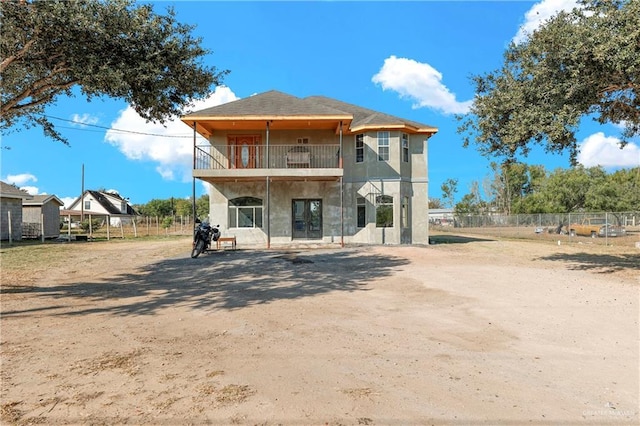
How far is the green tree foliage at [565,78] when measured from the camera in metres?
9.80

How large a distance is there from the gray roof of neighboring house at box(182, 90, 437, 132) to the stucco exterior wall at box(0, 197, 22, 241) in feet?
58.5

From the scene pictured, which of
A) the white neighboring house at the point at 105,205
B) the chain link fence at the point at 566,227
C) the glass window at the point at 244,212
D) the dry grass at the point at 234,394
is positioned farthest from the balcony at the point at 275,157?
the white neighboring house at the point at 105,205

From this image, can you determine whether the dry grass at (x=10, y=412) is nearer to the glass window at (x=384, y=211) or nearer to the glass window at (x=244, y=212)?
the glass window at (x=244, y=212)

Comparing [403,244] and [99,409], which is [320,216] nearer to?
[403,244]

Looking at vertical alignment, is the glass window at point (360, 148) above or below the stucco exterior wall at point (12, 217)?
above

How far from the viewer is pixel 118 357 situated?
15.4 ft

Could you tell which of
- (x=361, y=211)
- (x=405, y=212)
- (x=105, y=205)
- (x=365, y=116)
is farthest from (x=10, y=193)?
(x=105, y=205)

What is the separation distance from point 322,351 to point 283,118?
15.6 metres

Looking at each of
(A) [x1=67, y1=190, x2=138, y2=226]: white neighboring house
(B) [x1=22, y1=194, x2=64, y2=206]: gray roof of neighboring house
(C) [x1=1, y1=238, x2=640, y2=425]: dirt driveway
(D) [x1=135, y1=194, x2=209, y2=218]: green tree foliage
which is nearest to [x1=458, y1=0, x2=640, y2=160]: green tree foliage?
(C) [x1=1, y1=238, x2=640, y2=425]: dirt driveway

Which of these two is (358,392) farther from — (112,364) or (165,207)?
(165,207)

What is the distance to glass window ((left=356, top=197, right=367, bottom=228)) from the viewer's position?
69.5 feet

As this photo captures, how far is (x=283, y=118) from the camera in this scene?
748 inches

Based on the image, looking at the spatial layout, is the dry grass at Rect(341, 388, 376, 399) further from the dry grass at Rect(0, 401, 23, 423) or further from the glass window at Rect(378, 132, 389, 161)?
the glass window at Rect(378, 132, 389, 161)

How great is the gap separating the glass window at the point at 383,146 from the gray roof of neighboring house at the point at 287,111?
0.68 meters
